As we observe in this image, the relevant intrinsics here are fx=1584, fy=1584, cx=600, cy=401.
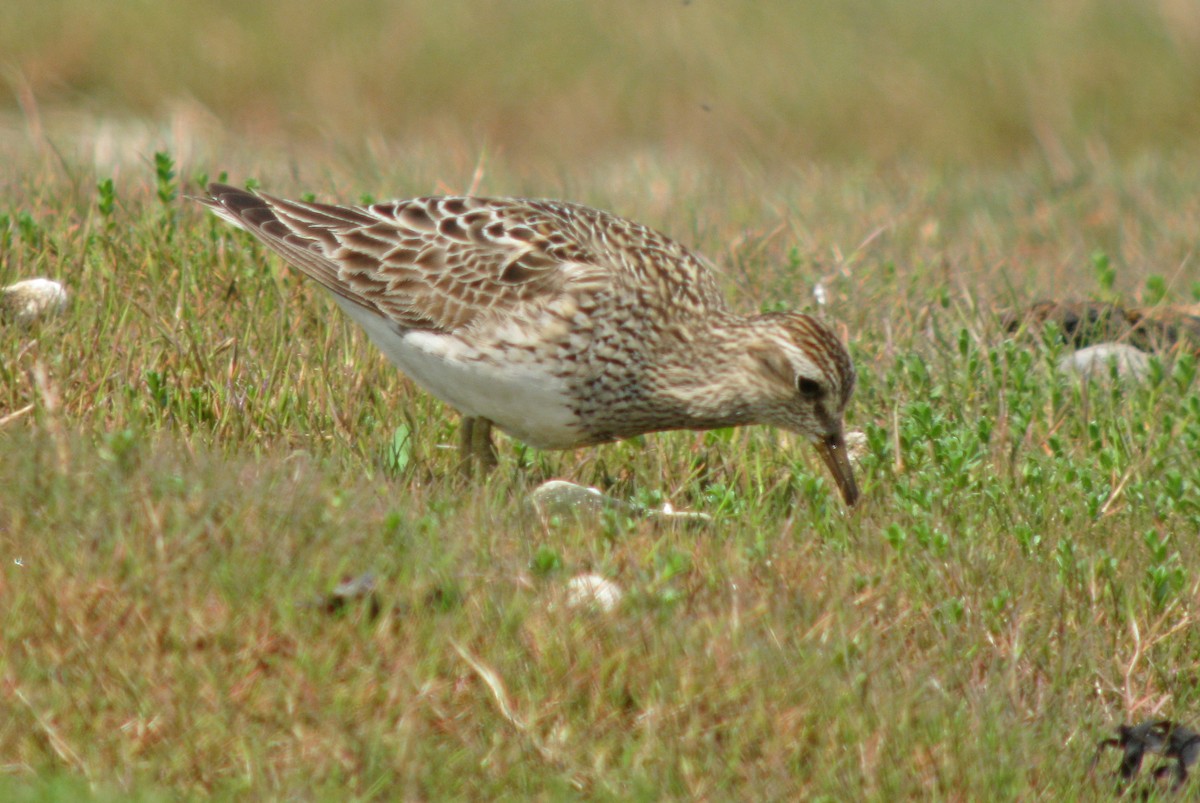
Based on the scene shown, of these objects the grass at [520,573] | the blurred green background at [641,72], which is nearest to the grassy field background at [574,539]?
the grass at [520,573]

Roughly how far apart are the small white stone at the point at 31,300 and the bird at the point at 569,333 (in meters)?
0.94

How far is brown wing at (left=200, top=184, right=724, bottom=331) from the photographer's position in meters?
6.55

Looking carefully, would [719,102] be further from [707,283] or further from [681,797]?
[681,797]

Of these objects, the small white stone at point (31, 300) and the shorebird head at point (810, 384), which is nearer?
the shorebird head at point (810, 384)

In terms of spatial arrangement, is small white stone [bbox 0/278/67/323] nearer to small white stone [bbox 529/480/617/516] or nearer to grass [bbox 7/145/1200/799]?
grass [bbox 7/145/1200/799]

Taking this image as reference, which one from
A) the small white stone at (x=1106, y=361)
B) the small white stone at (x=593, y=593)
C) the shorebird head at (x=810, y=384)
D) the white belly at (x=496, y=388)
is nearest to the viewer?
the small white stone at (x=593, y=593)

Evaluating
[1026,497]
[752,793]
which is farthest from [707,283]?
[752,793]

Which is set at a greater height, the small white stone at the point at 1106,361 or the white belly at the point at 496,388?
the white belly at the point at 496,388

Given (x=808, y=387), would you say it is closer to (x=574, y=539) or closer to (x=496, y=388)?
(x=496, y=388)

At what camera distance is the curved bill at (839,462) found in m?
6.28

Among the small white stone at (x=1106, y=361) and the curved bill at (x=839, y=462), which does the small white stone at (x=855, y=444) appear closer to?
the curved bill at (x=839, y=462)

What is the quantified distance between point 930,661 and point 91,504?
8.77 ft

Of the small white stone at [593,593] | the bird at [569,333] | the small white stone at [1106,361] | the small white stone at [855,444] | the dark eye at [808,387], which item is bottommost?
the small white stone at [855,444]

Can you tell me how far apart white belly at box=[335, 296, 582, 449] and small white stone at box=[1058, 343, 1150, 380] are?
9.00 ft
